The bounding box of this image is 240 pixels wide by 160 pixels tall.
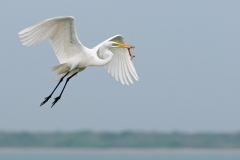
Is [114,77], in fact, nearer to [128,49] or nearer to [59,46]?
[128,49]

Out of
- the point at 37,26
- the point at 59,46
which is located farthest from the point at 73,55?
the point at 37,26

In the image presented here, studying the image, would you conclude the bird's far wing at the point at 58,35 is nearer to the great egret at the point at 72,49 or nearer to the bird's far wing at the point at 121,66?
the great egret at the point at 72,49

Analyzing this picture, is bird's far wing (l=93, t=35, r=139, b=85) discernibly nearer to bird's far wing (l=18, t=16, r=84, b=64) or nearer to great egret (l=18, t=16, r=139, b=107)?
great egret (l=18, t=16, r=139, b=107)

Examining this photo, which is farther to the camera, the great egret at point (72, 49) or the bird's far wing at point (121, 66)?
the bird's far wing at point (121, 66)

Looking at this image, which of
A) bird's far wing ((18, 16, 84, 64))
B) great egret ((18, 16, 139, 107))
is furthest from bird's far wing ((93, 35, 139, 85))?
bird's far wing ((18, 16, 84, 64))

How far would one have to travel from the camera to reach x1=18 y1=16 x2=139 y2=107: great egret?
11.2 metres

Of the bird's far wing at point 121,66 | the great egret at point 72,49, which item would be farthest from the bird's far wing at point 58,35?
the bird's far wing at point 121,66

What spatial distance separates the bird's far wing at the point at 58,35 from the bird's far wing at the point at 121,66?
1.22 metres

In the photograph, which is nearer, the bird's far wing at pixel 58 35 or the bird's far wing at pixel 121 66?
the bird's far wing at pixel 58 35

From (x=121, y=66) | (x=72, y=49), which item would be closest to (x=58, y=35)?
(x=72, y=49)

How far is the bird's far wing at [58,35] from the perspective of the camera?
11.1 m

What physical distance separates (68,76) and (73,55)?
19.3 inches

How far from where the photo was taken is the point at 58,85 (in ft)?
40.4

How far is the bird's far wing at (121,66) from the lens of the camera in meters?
12.8
